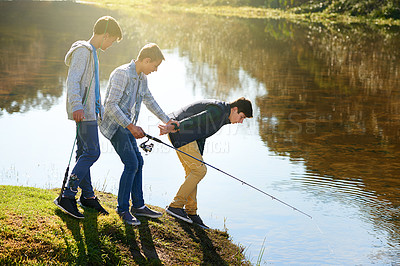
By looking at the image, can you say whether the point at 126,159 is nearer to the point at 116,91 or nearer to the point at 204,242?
the point at 116,91

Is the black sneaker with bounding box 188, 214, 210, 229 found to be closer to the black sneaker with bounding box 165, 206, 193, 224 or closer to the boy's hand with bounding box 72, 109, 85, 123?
the black sneaker with bounding box 165, 206, 193, 224

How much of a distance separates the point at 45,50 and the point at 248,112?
18.8 meters

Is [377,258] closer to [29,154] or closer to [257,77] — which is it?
[29,154]

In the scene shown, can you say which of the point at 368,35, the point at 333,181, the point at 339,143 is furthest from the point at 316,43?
the point at 333,181

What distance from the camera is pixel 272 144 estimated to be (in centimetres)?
1040

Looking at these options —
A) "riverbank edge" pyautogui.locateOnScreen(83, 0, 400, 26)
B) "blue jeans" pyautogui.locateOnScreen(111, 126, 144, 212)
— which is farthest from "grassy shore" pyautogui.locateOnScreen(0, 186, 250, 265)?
"riverbank edge" pyautogui.locateOnScreen(83, 0, 400, 26)

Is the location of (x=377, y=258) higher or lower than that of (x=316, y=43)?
lower

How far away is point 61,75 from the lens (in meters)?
17.8

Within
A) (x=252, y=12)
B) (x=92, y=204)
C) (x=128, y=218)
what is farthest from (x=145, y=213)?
(x=252, y=12)

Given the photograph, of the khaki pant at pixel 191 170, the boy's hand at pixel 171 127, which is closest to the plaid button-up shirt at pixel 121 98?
the boy's hand at pixel 171 127

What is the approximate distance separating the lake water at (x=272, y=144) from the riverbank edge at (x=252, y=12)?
23.5 metres

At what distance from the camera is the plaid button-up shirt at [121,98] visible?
504 centimetres

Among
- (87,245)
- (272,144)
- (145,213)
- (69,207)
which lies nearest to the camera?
(87,245)

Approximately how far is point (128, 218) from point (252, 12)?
54.9m
